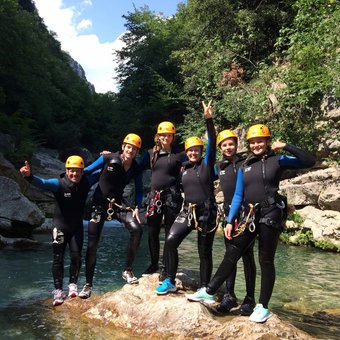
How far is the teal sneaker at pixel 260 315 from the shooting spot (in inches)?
187

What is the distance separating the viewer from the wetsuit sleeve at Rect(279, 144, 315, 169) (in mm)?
4652

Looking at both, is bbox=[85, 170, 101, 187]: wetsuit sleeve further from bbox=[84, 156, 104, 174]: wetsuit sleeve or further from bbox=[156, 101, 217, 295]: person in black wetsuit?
bbox=[156, 101, 217, 295]: person in black wetsuit

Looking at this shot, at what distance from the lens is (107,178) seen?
6258mm

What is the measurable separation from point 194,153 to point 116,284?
425cm

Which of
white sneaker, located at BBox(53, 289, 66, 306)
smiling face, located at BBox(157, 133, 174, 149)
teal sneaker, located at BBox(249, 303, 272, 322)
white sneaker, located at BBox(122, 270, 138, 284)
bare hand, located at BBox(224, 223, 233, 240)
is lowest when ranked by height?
white sneaker, located at BBox(53, 289, 66, 306)

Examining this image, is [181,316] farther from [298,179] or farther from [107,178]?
[298,179]

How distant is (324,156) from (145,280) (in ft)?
38.9

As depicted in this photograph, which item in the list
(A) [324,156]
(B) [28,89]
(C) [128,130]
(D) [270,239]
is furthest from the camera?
(C) [128,130]

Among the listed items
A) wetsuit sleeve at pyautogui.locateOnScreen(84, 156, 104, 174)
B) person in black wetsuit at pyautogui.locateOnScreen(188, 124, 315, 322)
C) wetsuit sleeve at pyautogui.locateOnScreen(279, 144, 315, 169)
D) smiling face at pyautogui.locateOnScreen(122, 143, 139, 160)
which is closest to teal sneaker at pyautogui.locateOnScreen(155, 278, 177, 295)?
person in black wetsuit at pyautogui.locateOnScreen(188, 124, 315, 322)

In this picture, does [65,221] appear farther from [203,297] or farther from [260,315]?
[260,315]

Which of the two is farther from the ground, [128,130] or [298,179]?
[128,130]

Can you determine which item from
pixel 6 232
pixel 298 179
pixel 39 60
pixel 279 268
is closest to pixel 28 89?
pixel 39 60

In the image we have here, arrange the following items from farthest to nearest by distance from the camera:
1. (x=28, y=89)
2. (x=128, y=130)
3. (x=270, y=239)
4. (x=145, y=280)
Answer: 1. (x=128, y=130)
2. (x=28, y=89)
3. (x=145, y=280)
4. (x=270, y=239)

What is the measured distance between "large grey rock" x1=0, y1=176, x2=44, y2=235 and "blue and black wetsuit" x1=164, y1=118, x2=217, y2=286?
33.0ft
